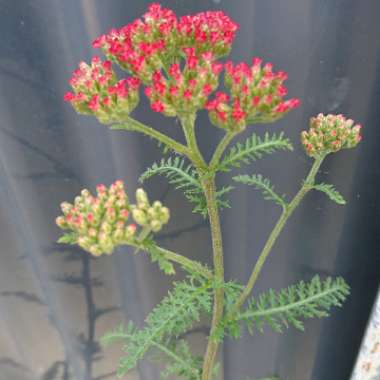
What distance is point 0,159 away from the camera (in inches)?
58.0

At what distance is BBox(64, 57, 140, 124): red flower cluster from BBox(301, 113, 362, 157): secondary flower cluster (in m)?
0.47

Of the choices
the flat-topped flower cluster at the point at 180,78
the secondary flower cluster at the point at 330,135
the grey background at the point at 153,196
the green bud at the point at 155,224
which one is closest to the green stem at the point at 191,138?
the flat-topped flower cluster at the point at 180,78

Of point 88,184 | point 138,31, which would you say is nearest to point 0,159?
point 88,184

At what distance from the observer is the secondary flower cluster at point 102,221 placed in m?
0.85

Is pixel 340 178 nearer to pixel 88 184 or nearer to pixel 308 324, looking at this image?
pixel 308 324

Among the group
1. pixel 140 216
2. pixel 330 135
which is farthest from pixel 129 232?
pixel 330 135

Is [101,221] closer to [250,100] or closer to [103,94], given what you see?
[103,94]

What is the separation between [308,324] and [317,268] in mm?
279

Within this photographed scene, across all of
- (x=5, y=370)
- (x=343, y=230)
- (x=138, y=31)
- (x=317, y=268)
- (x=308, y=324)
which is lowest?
(x=5, y=370)

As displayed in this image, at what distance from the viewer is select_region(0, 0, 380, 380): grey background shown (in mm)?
1193

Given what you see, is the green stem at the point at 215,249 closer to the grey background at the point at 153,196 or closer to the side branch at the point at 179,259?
the side branch at the point at 179,259

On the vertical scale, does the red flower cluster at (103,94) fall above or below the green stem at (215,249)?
above

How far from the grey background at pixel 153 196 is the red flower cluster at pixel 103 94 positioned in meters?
0.40

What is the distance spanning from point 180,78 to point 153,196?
2.41 feet
